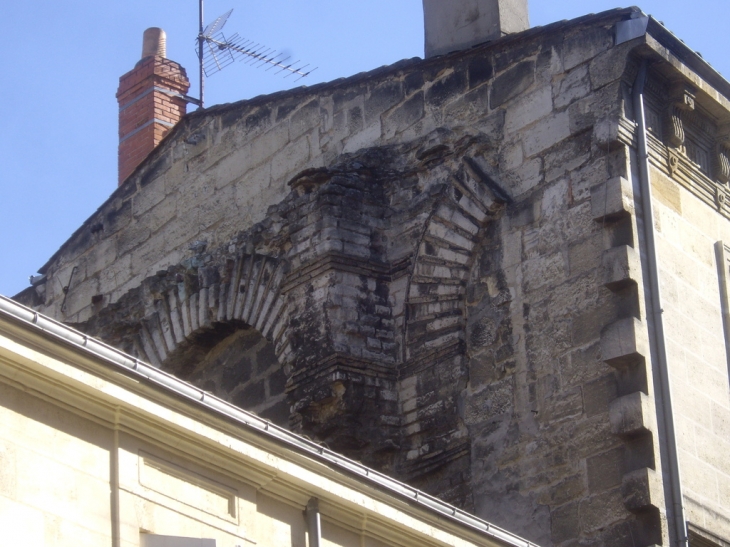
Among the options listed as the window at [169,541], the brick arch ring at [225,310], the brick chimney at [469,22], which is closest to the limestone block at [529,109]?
the brick chimney at [469,22]

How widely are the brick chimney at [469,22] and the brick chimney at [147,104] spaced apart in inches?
198

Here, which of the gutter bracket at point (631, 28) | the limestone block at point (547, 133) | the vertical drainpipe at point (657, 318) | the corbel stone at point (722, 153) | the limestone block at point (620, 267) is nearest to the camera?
the vertical drainpipe at point (657, 318)

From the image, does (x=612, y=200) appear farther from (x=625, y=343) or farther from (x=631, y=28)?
(x=631, y=28)

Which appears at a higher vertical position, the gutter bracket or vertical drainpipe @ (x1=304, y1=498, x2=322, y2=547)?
the gutter bracket

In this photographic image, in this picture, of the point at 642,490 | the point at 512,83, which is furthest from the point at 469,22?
the point at 642,490

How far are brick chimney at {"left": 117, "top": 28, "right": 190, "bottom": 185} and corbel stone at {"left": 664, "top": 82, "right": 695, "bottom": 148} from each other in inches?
282

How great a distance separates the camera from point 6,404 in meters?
6.90

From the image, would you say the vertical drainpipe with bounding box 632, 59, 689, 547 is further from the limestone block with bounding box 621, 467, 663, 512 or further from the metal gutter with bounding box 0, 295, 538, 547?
the metal gutter with bounding box 0, 295, 538, 547

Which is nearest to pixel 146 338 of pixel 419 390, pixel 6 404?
pixel 419 390

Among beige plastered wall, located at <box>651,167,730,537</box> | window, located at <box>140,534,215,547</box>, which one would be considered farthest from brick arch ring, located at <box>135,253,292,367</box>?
window, located at <box>140,534,215,547</box>

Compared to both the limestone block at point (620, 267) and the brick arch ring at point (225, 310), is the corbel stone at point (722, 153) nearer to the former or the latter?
the limestone block at point (620, 267)

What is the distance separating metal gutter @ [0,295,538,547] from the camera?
691cm

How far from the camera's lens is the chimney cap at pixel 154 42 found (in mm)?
18156

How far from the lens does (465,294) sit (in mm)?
11562
